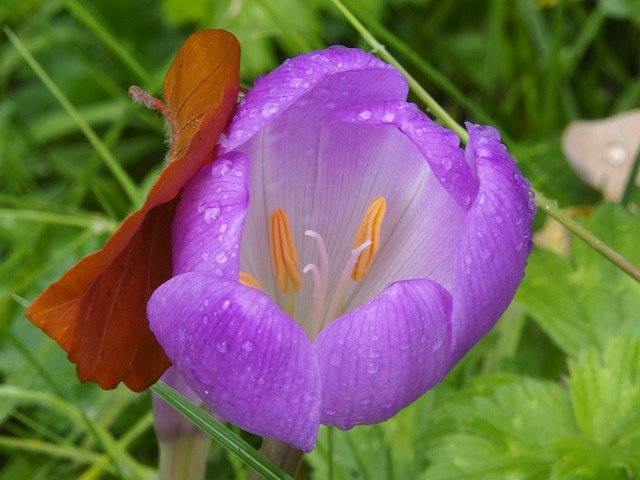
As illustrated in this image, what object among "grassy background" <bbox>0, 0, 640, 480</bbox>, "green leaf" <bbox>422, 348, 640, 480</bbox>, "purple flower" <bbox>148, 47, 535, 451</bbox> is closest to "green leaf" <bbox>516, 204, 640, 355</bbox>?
"grassy background" <bbox>0, 0, 640, 480</bbox>

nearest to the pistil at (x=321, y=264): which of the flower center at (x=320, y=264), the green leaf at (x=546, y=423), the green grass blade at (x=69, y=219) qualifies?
the flower center at (x=320, y=264)

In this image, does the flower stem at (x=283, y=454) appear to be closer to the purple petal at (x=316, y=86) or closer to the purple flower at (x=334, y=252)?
the purple flower at (x=334, y=252)

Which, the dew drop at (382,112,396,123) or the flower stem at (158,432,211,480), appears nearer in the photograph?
the dew drop at (382,112,396,123)

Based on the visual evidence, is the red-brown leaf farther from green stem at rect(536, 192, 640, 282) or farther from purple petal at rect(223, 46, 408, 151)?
green stem at rect(536, 192, 640, 282)

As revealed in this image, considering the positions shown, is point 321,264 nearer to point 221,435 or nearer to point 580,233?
point 221,435

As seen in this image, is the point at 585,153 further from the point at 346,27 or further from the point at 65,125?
the point at 65,125

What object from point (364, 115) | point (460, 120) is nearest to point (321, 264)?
point (364, 115)

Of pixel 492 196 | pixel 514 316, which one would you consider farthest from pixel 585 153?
pixel 492 196
